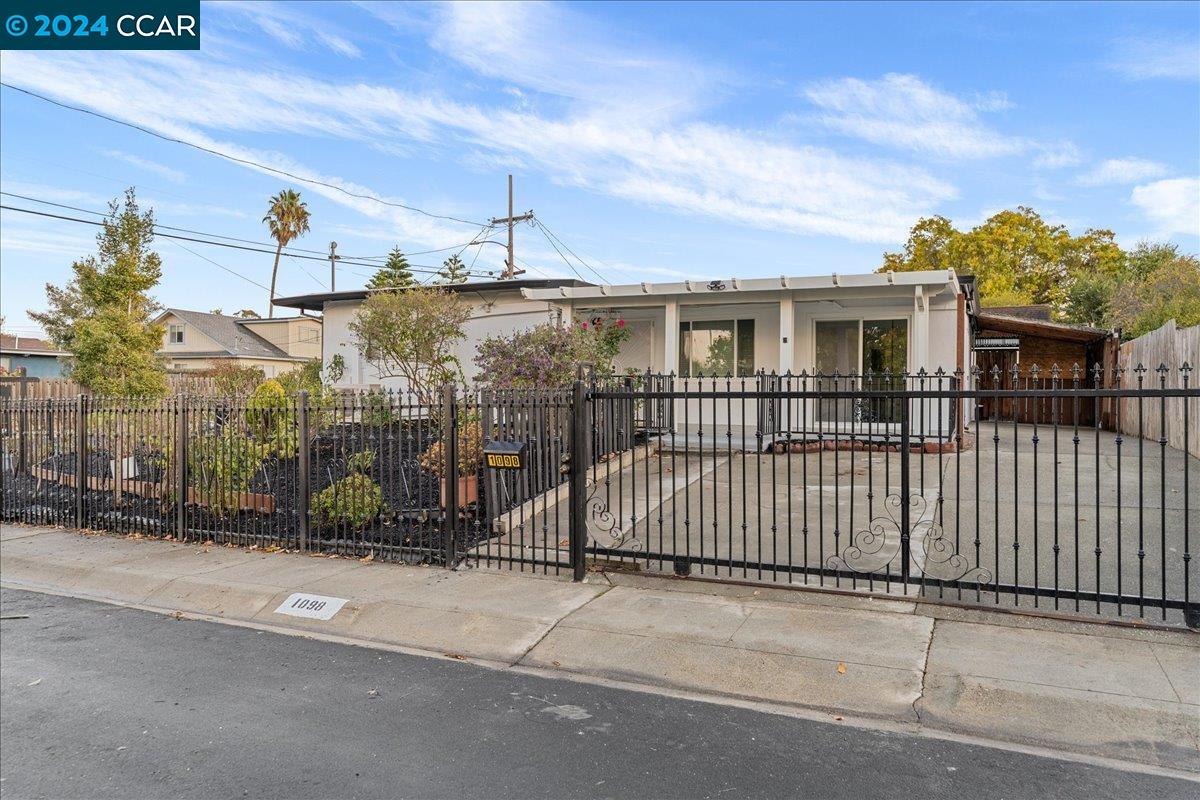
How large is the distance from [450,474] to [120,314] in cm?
1153

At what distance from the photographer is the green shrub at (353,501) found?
26.9 feet

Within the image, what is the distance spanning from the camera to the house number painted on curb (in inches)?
240

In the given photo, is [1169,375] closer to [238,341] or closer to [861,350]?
[861,350]

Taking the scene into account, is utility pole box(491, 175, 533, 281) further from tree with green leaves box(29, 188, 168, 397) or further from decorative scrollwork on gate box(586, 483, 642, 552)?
decorative scrollwork on gate box(586, 483, 642, 552)

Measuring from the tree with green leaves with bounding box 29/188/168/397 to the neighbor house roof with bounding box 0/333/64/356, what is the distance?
2372 centimetres

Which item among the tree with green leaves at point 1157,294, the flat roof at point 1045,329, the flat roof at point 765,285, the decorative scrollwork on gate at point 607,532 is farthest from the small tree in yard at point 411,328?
the tree with green leaves at point 1157,294

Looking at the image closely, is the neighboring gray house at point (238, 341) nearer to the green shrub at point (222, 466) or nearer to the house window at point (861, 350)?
the green shrub at point (222, 466)

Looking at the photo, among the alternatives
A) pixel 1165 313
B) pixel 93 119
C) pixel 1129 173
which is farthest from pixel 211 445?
pixel 1129 173

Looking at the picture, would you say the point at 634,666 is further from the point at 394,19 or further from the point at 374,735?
the point at 394,19

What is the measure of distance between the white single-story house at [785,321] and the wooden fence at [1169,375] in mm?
3215

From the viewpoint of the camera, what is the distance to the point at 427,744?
149 inches

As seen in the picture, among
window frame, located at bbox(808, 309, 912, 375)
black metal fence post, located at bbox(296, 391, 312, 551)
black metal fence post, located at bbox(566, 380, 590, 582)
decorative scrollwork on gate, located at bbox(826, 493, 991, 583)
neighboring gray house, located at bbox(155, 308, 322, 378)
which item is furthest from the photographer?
neighboring gray house, located at bbox(155, 308, 322, 378)

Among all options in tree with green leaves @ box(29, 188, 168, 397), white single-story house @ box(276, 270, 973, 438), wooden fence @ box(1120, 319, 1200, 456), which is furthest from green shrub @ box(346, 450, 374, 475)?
wooden fence @ box(1120, 319, 1200, 456)

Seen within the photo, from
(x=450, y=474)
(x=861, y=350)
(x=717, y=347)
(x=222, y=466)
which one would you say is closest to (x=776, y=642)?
(x=450, y=474)
